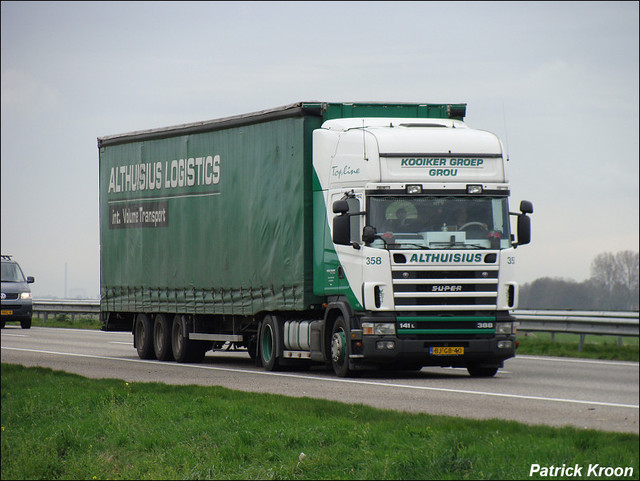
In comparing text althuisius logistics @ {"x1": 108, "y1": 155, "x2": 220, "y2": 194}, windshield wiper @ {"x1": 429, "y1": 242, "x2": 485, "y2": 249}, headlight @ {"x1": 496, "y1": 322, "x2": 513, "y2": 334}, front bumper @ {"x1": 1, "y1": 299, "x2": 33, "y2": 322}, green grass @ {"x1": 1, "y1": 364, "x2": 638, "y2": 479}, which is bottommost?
green grass @ {"x1": 1, "y1": 364, "x2": 638, "y2": 479}

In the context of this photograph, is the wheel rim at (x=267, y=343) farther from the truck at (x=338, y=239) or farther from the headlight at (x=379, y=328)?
the headlight at (x=379, y=328)

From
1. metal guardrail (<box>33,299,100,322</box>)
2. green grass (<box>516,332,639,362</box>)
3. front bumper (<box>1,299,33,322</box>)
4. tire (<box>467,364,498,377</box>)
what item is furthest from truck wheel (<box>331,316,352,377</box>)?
metal guardrail (<box>33,299,100,322</box>)

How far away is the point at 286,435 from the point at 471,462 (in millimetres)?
2554

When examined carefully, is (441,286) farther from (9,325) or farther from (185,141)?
(9,325)

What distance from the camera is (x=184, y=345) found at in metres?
22.2

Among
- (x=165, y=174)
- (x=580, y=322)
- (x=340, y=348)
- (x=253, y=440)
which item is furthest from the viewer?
(x=165, y=174)

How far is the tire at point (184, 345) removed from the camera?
2216 cm

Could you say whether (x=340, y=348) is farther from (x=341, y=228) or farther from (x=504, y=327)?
(x=504, y=327)

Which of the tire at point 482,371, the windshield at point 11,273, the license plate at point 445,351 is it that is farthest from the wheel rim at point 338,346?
the windshield at point 11,273

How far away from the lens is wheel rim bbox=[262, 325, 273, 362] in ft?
64.7

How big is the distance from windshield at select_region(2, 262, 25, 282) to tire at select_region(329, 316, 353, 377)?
81.9 ft

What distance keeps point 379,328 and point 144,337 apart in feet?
28.1

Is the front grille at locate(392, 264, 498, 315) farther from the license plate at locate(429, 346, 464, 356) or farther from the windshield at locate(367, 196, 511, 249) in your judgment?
the license plate at locate(429, 346, 464, 356)

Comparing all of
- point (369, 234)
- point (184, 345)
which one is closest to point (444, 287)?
point (369, 234)
